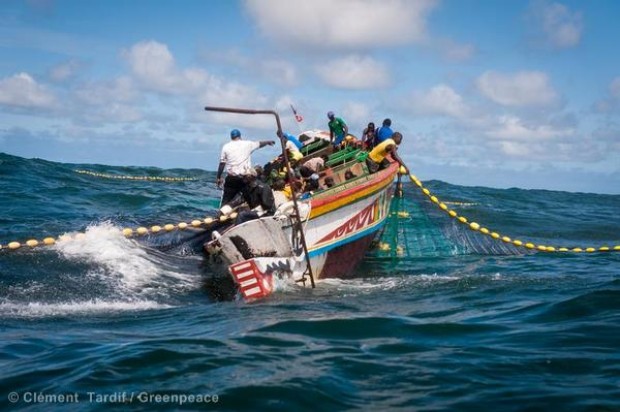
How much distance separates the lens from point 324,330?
7102mm

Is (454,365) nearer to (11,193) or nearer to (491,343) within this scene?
(491,343)

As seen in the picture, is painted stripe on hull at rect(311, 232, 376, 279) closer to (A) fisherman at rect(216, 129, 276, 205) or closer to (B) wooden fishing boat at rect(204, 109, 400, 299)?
(B) wooden fishing boat at rect(204, 109, 400, 299)

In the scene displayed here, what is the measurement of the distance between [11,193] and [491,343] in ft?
56.9

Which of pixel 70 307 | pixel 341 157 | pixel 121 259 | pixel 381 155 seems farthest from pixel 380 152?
pixel 70 307

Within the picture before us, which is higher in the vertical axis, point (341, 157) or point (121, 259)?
point (341, 157)

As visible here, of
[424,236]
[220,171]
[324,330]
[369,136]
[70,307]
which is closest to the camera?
[324,330]

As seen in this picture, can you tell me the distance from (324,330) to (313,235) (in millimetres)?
3665

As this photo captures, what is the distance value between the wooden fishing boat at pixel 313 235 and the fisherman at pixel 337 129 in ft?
5.18

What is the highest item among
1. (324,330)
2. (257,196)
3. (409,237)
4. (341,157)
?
(341,157)

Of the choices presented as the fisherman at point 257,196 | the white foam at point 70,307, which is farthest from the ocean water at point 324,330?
the fisherman at point 257,196

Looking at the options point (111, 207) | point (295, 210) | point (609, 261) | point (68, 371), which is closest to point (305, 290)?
point (295, 210)

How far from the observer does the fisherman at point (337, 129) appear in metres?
14.8

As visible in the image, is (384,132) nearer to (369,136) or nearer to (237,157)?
(369,136)

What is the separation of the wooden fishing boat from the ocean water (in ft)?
1.19
